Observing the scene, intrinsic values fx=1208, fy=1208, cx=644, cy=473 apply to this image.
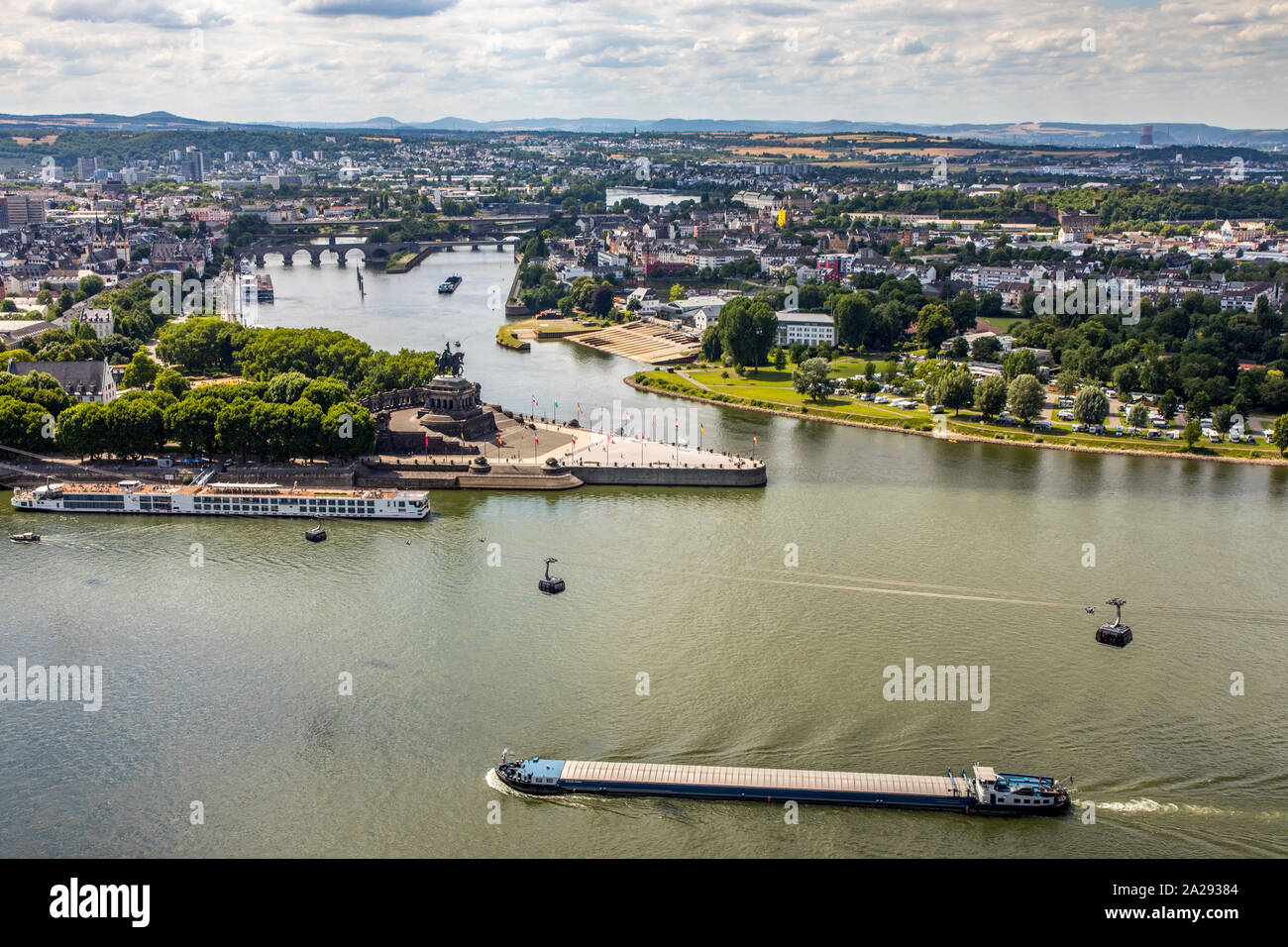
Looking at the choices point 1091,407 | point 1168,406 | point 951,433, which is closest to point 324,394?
point 951,433

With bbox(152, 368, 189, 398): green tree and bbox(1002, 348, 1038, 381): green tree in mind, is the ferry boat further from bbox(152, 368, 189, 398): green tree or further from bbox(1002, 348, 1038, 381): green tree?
bbox(1002, 348, 1038, 381): green tree

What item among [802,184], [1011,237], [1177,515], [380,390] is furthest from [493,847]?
[802,184]

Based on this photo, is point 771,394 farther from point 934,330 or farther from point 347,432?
point 347,432

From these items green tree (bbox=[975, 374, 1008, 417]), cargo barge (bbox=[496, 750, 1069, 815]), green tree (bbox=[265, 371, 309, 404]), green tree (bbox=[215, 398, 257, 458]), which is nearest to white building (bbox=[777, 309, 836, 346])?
green tree (bbox=[975, 374, 1008, 417])

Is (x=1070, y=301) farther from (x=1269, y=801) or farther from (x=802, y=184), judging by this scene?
(x=802, y=184)

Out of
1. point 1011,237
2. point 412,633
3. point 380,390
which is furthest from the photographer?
point 1011,237

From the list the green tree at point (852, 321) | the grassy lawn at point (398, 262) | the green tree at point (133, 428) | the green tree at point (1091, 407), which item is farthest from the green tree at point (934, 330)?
the grassy lawn at point (398, 262)

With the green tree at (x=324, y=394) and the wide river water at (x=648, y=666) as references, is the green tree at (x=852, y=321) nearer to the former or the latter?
the wide river water at (x=648, y=666)
